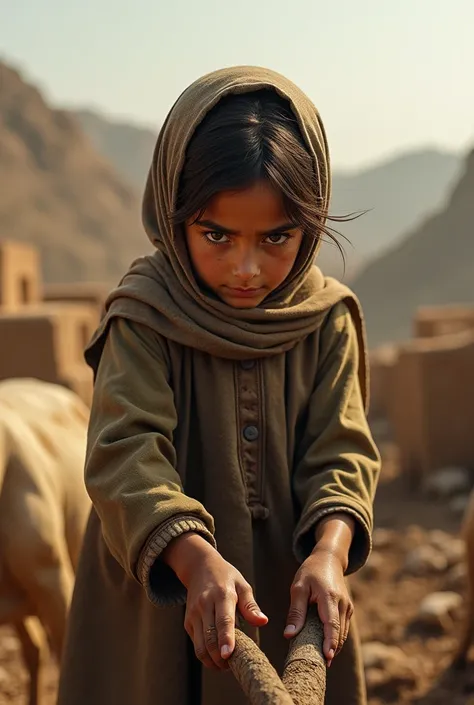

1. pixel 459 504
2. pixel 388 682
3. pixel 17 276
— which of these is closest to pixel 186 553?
pixel 388 682

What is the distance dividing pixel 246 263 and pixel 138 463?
382mm

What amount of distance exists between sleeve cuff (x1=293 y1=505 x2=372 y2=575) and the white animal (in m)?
1.55

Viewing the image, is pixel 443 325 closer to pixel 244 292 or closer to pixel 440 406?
pixel 440 406

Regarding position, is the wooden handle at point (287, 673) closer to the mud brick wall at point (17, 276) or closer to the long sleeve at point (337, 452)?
the long sleeve at point (337, 452)

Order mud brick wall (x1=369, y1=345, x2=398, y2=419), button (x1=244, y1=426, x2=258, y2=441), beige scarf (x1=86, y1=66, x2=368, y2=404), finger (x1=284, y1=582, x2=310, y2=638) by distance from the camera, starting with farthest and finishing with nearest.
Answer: mud brick wall (x1=369, y1=345, x2=398, y2=419)
button (x1=244, y1=426, x2=258, y2=441)
beige scarf (x1=86, y1=66, x2=368, y2=404)
finger (x1=284, y1=582, x2=310, y2=638)

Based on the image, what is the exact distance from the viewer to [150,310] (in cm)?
175

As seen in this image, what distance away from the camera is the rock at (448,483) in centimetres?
783

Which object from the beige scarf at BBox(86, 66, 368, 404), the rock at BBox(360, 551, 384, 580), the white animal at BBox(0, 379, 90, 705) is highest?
the beige scarf at BBox(86, 66, 368, 404)

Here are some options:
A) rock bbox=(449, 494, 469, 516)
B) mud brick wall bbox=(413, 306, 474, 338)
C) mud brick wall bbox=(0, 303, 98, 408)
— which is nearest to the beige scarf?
mud brick wall bbox=(0, 303, 98, 408)

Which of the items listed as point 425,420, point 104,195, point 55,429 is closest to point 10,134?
point 104,195

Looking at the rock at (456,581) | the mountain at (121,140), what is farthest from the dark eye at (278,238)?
the mountain at (121,140)

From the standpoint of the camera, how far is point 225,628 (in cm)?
133

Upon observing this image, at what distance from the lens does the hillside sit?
52.0 meters

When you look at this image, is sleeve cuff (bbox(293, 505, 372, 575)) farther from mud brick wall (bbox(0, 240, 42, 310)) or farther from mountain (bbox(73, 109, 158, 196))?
mountain (bbox(73, 109, 158, 196))
